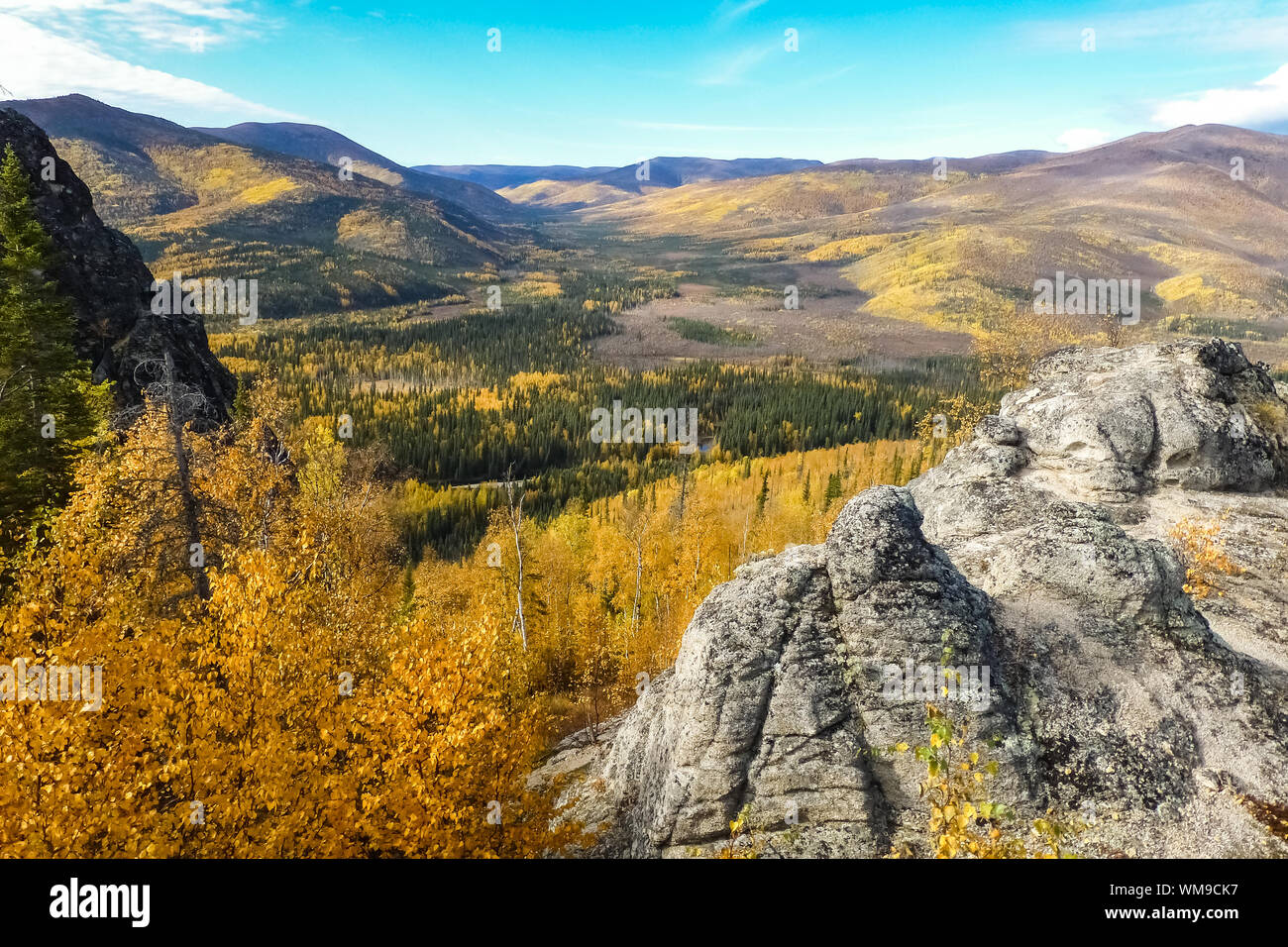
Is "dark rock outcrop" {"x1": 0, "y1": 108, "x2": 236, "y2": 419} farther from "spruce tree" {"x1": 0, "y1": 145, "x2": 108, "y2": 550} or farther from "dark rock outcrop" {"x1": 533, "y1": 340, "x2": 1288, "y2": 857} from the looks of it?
"dark rock outcrop" {"x1": 533, "y1": 340, "x2": 1288, "y2": 857}

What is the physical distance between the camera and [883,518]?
1659cm

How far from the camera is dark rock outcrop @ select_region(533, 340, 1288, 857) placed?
14.0 m

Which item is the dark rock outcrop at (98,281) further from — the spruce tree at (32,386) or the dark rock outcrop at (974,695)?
the dark rock outcrop at (974,695)

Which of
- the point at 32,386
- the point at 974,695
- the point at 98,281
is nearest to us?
the point at 974,695

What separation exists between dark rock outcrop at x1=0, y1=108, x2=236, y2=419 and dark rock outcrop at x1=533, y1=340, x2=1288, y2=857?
47231 millimetres

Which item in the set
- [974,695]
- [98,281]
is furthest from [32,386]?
[974,695]

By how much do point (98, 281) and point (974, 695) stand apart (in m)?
63.5

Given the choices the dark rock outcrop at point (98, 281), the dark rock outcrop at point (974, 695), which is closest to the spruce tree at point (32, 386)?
the dark rock outcrop at point (98, 281)

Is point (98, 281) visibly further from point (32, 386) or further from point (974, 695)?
point (974, 695)

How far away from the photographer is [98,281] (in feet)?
162

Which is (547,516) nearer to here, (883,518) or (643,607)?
(643,607)

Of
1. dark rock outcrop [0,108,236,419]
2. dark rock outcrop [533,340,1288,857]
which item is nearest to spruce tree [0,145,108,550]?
dark rock outcrop [0,108,236,419]

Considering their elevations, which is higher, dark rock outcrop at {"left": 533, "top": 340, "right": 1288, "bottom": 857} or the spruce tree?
the spruce tree
